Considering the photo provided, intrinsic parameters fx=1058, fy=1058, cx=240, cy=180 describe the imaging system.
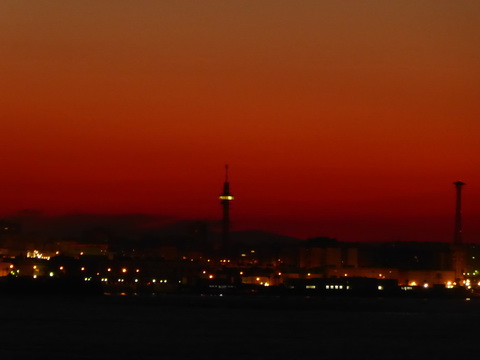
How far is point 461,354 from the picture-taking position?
4388 centimetres

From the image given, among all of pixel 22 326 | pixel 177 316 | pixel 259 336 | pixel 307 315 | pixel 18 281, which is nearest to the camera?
pixel 259 336

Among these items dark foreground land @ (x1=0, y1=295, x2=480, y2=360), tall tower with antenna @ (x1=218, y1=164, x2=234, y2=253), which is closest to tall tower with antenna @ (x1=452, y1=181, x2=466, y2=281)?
tall tower with antenna @ (x1=218, y1=164, x2=234, y2=253)

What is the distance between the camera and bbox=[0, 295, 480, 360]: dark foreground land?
1660 inches

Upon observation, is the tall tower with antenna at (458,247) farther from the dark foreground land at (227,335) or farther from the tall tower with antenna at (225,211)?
the dark foreground land at (227,335)

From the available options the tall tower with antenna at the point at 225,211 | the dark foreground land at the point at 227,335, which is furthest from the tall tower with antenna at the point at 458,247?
the dark foreground land at the point at 227,335

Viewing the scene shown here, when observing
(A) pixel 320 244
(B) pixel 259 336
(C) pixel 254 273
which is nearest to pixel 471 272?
(A) pixel 320 244

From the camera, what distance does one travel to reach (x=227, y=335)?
167 ft

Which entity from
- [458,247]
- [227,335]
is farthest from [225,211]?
[227,335]

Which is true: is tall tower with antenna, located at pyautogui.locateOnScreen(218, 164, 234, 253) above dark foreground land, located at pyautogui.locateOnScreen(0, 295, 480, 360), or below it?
above

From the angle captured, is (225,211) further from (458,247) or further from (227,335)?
(227,335)

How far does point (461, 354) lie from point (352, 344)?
543cm

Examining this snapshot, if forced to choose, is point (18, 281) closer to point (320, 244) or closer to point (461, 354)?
point (320, 244)

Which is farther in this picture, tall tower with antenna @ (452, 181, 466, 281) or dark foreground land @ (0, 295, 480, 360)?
tall tower with antenna @ (452, 181, 466, 281)

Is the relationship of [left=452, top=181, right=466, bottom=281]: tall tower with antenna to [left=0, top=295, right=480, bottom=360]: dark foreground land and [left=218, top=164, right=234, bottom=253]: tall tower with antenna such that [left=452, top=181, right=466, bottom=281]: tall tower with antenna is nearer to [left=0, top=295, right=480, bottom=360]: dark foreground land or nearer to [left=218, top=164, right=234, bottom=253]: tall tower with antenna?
[left=218, top=164, right=234, bottom=253]: tall tower with antenna
